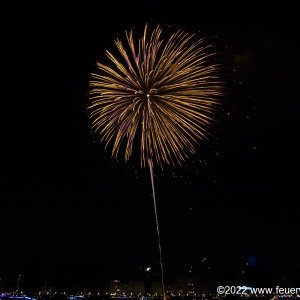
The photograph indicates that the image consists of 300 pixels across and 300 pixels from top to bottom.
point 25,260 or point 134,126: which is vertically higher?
point 25,260

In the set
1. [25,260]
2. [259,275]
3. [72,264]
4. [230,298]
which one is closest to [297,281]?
[259,275]

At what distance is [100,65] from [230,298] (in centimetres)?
4328

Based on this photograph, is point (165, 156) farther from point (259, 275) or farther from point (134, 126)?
point (259, 275)

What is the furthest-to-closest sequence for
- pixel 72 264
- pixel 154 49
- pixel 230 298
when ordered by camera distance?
pixel 72 264 → pixel 230 298 → pixel 154 49

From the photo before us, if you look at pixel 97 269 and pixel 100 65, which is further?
pixel 97 269

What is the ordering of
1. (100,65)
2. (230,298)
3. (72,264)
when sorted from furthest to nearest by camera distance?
(72,264), (230,298), (100,65)

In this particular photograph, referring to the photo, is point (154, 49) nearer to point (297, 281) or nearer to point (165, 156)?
point (165, 156)

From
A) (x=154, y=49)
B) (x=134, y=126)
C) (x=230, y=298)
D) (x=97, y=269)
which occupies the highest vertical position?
(x=97, y=269)

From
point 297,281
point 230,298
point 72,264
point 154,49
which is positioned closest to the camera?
point 154,49

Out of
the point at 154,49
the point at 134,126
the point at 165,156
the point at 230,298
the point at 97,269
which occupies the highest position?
the point at 97,269

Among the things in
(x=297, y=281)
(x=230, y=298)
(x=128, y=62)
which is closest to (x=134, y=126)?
(x=128, y=62)

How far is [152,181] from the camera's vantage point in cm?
1978

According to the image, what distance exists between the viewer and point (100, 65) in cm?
2031

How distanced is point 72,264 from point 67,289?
27.9 ft
